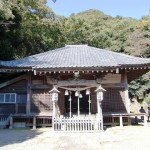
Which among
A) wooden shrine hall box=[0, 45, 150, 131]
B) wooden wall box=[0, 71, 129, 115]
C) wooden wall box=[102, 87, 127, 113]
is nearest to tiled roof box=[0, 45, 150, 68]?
wooden shrine hall box=[0, 45, 150, 131]

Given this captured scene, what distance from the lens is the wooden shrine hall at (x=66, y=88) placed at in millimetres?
14561

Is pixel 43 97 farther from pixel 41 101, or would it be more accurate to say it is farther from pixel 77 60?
pixel 77 60

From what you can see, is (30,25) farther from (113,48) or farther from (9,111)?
(9,111)

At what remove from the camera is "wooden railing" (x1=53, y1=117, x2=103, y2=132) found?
13.3 m

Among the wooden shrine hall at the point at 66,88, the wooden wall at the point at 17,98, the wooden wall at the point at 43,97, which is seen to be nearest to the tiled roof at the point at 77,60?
the wooden shrine hall at the point at 66,88

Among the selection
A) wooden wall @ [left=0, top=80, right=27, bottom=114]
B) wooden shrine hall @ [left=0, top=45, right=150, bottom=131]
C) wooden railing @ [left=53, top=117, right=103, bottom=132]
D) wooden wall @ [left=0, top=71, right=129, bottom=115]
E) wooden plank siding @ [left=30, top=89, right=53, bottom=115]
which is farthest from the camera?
wooden wall @ [left=0, top=80, right=27, bottom=114]

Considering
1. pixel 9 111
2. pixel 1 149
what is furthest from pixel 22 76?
pixel 1 149

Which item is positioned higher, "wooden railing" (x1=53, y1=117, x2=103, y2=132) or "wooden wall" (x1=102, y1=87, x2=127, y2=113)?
"wooden wall" (x1=102, y1=87, x2=127, y2=113)

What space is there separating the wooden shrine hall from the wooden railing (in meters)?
0.96

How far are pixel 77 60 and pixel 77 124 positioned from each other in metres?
4.48

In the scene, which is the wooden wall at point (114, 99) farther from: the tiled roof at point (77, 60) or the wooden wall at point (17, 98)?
the wooden wall at point (17, 98)

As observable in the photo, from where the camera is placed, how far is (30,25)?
2969 centimetres

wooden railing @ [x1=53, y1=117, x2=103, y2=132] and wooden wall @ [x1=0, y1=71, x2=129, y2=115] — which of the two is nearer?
wooden railing @ [x1=53, y1=117, x2=103, y2=132]

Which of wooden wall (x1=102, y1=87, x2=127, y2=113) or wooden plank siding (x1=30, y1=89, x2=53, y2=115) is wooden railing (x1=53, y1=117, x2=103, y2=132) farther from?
wooden plank siding (x1=30, y1=89, x2=53, y2=115)
